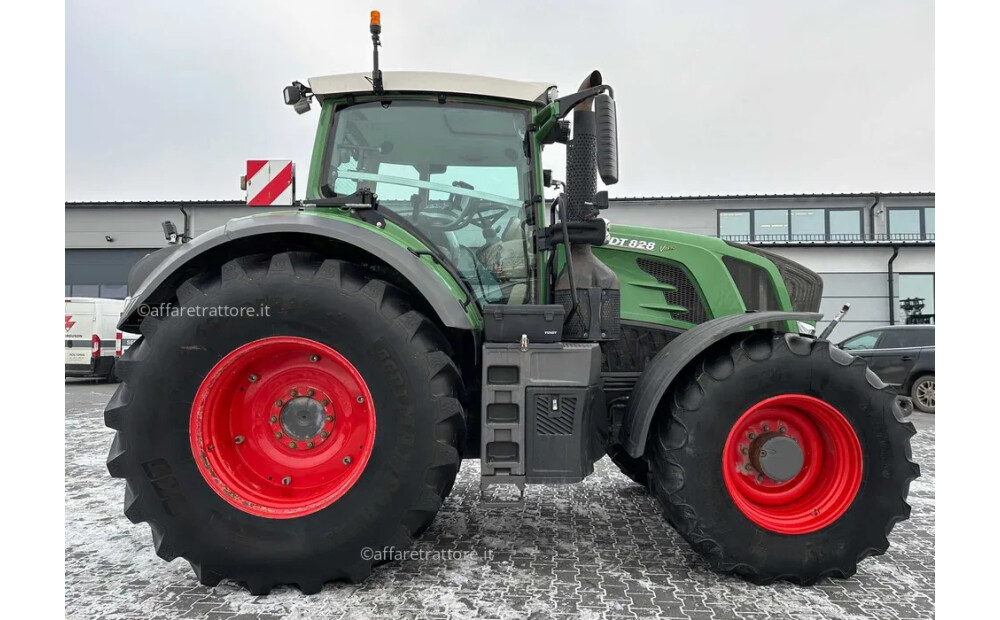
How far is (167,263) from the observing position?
2.60 metres

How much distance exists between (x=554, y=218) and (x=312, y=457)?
1801 millimetres

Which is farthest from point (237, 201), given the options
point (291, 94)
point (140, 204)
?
point (291, 94)

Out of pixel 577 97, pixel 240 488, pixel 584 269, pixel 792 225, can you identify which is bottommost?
pixel 240 488

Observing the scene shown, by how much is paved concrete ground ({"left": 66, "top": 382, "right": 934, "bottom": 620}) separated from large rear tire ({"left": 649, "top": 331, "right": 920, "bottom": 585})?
185mm

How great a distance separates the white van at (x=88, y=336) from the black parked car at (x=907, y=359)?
15.4m

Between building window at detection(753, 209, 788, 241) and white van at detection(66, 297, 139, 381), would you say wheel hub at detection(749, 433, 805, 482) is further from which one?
building window at detection(753, 209, 788, 241)

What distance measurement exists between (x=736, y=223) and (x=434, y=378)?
16.8 metres

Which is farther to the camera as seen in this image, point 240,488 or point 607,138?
point 240,488

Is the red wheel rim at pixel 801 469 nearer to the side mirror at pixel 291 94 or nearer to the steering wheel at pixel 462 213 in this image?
the steering wheel at pixel 462 213

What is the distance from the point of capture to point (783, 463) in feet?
8.64

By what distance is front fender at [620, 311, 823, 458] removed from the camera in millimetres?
2609

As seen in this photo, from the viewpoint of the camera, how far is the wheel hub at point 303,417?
8.57 ft

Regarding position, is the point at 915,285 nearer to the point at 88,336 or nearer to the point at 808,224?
the point at 808,224

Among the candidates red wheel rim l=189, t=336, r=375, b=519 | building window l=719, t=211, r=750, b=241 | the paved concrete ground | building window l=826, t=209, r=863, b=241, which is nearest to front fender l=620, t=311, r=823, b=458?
the paved concrete ground
